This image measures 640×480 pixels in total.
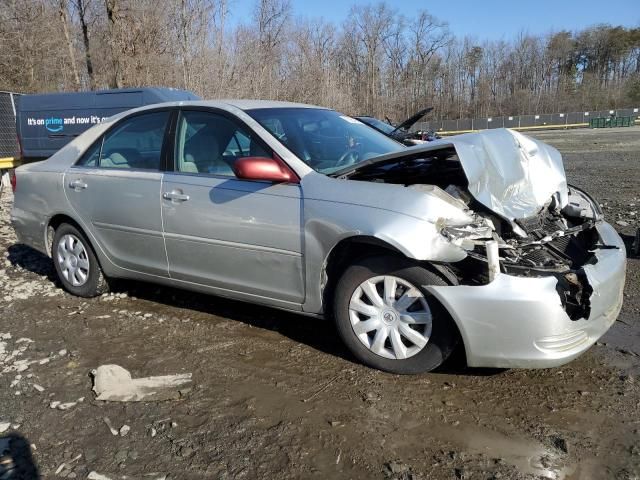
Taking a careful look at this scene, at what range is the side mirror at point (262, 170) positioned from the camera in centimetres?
336

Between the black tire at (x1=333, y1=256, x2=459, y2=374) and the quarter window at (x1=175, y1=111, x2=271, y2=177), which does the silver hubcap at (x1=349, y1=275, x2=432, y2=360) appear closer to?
the black tire at (x1=333, y1=256, x2=459, y2=374)

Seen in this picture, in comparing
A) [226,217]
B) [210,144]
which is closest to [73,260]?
[210,144]

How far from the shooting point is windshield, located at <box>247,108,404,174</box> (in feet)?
12.2

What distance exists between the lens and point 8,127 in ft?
37.7

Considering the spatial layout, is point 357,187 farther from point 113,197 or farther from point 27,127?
point 27,127

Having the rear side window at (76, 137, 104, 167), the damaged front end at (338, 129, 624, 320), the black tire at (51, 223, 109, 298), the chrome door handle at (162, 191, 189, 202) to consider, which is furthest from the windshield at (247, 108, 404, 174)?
the black tire at (51, 223, 109, 298)

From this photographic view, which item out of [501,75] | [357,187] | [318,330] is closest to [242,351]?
[318,330]

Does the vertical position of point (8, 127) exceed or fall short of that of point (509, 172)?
it exceeds it

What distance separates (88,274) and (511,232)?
362 centimetres

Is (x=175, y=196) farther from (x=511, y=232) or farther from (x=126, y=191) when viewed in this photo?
(x=511, y=232)

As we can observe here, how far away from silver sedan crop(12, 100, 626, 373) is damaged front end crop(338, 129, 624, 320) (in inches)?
0.4

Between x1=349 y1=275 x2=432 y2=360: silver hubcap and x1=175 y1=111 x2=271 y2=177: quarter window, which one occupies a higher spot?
x1=175 y1=111 x2=271 y2=177: quarter window

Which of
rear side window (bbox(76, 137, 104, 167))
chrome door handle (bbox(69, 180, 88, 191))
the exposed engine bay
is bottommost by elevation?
the exposed engine bay

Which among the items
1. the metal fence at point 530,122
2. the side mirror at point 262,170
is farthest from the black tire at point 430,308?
the metal fence at point 530,122
